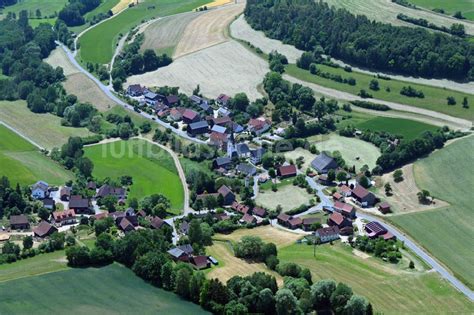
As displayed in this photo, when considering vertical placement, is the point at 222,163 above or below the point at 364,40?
below

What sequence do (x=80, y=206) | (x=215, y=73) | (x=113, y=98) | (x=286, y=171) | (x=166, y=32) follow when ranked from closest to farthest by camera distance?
(x=80, y=206)
(x=286, y=171)
(x=113, y=98)
(x=215, y=73)
(x=166, y=32)

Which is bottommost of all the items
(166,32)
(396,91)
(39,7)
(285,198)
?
(285,198)

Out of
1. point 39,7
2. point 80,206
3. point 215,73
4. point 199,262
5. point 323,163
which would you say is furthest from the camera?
point 39,7

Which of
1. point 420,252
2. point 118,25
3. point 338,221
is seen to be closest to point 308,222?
point 338,221

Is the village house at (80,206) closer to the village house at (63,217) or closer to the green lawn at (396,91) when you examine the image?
the village house at (63,217)

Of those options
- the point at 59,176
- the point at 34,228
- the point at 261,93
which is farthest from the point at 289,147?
the point at 34,228

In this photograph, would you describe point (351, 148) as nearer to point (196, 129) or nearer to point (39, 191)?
point (196, 129)

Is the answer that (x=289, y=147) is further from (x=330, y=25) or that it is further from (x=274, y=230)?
(x=330, y=25)
